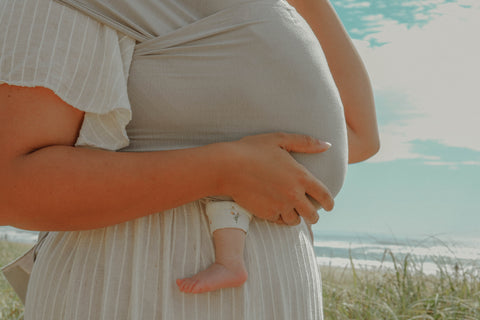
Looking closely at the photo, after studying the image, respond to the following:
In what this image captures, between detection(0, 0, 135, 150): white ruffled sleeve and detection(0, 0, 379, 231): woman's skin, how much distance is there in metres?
0.03

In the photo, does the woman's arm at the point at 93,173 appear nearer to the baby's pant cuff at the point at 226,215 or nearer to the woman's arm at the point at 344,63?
the baby's pant cuff at the point at 226,215

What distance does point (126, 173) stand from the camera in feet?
3.27

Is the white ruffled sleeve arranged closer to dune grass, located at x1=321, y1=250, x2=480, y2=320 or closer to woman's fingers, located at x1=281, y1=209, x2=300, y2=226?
woman's fingers, located at x1=281, y1=209, x2=300, y2=226

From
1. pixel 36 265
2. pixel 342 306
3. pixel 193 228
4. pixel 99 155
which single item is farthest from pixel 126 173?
pixel 342 306

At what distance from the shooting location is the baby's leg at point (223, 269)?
102 centimetres

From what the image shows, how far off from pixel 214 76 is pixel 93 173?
0.33 metres

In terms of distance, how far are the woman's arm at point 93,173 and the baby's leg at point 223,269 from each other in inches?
3.3

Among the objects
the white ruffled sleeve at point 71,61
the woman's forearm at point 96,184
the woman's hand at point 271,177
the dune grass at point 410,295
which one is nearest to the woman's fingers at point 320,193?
the woman's hand at point 271,177

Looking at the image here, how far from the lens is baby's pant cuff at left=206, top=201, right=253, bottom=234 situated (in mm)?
1091

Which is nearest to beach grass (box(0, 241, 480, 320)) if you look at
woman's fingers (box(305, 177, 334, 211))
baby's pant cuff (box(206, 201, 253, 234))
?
woman's fingers (box(305, 177, 334, 211))

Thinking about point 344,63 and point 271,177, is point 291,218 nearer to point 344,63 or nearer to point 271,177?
point 271,177

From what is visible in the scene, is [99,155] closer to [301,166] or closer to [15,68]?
[15,68]

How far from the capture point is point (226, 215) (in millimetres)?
1101

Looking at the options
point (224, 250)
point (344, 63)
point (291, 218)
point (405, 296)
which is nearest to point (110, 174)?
point (224, 250)
